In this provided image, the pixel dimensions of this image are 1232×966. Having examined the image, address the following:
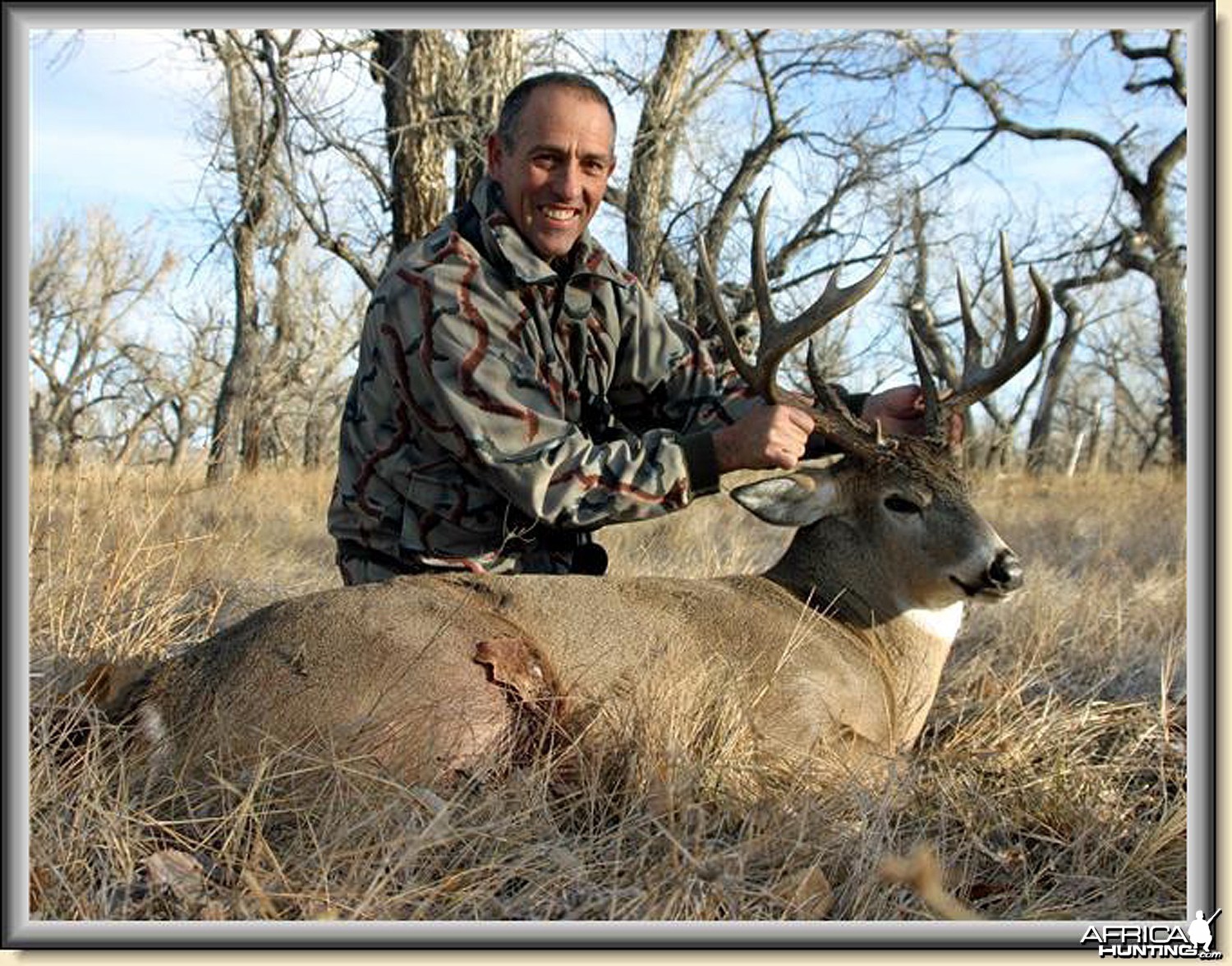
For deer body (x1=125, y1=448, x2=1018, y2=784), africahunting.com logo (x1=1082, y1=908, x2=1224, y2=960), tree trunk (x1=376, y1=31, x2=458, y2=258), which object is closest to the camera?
africahunting.com logo (x1=1082, y1=908, x2=1224, y2=960)

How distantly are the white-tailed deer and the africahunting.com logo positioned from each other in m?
0.97

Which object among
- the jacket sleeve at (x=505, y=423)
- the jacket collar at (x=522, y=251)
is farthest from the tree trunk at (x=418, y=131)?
the jacket sleeve at (x=505, y=423)

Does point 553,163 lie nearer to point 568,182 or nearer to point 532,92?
point 568,182

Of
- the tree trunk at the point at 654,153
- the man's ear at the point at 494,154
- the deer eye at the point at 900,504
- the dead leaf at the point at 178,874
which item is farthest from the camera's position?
the tree trunk at the point at 654,153

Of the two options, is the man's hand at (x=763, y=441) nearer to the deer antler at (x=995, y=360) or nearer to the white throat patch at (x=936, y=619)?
the deer antler at (x=995, y=360)

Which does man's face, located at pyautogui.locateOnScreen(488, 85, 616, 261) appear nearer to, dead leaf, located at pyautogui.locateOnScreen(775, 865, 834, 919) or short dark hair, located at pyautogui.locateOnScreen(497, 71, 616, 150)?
short dark hair, located at pyautogui.locateOnScreen(497, 71, 616, 150)

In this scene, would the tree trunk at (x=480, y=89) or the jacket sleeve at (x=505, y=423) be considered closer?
the jacket sleeve at (x=505, y=423)

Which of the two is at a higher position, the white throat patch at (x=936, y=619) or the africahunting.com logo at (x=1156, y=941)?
the white throat patch at (x=936, y=619)

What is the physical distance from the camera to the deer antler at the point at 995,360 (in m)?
3.95

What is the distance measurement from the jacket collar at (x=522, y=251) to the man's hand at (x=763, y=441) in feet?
2.53

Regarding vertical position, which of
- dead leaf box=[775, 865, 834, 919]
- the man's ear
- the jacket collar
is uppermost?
the man's ear

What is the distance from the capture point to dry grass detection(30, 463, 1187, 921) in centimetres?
256

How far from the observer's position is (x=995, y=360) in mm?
4195

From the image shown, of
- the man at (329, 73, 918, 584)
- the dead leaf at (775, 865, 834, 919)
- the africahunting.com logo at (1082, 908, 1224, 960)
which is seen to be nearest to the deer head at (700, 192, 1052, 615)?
the man at (329, 73, 918, 584)
